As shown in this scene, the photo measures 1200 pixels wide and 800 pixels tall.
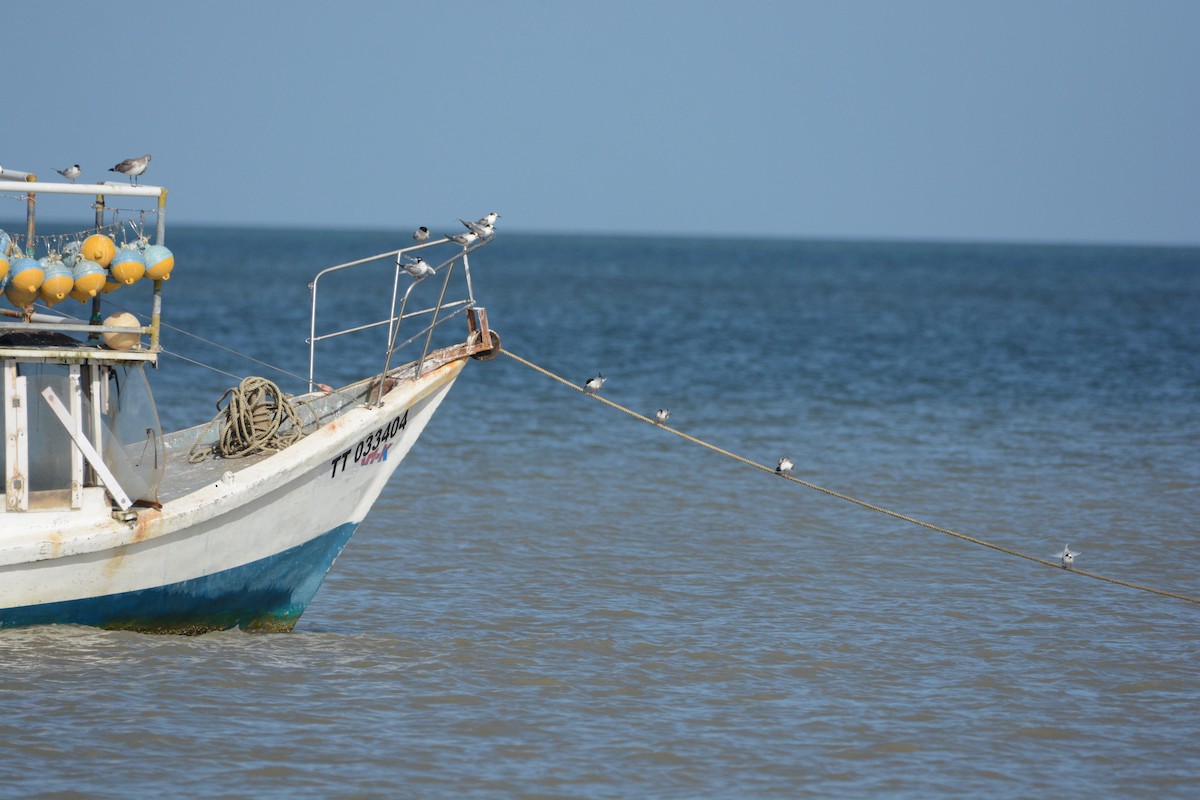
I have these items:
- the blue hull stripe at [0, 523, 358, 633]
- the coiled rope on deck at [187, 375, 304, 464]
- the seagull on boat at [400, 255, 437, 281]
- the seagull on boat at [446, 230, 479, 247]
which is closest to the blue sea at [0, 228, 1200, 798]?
the blue hull stripe at [0, 523, 358, 633]

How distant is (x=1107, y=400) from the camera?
27281mm

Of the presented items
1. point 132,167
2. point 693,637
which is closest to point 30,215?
point 132,167

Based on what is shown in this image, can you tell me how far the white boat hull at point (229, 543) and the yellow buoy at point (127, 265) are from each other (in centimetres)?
146

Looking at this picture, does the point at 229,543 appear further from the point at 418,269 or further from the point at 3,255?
the point at 3,255

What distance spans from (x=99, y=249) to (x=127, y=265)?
0.21 m

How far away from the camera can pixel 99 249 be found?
9.56 meters

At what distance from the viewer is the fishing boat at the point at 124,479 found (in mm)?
9352

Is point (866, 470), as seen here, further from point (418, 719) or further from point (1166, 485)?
point (418, 719)

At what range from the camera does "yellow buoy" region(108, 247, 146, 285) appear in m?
9.56

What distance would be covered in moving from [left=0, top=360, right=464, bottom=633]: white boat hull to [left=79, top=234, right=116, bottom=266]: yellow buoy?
1.58m

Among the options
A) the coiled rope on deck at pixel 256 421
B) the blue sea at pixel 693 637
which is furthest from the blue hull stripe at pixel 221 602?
the coiled rope on deck at pixel 256 421

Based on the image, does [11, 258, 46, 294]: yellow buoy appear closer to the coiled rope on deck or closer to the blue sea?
the coiled rope on deck

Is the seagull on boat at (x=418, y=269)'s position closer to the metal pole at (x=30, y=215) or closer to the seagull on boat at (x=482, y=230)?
the seagull on boat at (x=482, y=230)

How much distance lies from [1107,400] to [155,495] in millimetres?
21609
